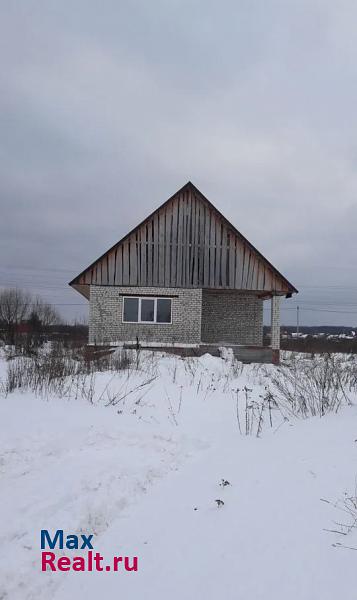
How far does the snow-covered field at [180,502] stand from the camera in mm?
2414

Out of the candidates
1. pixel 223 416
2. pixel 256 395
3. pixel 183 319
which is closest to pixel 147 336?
pixel 183 319

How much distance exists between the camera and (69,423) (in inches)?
222

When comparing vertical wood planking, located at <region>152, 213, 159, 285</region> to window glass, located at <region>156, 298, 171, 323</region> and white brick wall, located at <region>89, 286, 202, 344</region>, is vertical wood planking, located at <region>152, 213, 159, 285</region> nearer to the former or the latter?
white brick wall, located at <region>89, 286, 202, 344</region>

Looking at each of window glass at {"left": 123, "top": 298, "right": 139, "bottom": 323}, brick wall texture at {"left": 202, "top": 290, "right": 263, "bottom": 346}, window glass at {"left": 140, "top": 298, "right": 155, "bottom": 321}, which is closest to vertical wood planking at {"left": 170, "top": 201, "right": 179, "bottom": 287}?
window glass at {"left": 140, "top": 298, "right": 155, "bottom": 321}

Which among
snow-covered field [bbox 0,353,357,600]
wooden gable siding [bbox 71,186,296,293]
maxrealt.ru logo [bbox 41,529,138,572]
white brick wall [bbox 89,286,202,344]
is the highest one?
wooden gable siding [bbox 71,186,296,293]

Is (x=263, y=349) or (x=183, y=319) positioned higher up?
(x=183, y=319)

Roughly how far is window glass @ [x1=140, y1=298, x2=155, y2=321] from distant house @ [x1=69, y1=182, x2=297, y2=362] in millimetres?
32

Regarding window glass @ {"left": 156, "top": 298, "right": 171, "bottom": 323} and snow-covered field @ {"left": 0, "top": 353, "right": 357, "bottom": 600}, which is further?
window glass @ {"left": 156, "top": 298, "right": 171, "bottom": 323}

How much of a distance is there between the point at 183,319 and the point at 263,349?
3518 millimetres

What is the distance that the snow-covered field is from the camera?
2.41 meters

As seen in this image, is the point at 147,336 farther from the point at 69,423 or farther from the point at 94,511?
the point at 94,511

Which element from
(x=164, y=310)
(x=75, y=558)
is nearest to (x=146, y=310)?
(x=164, y=310)

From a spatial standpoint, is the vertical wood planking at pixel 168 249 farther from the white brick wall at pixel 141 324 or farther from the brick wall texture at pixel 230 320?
the brick wall texture at pixel 230 320

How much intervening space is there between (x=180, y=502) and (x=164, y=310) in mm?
14141
